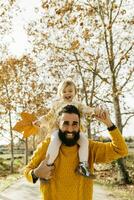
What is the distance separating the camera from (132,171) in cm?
2427

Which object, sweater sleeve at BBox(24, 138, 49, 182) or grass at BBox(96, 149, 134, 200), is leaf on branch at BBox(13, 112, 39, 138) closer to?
sweater sleeve at BBox(24, 138, 49, 182)

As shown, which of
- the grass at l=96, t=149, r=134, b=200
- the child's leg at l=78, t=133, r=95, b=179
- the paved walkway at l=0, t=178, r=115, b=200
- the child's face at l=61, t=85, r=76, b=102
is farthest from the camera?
the grass at l=96, t=149, r=134, b=200

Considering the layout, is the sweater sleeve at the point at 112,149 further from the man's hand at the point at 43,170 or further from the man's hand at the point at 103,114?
the man's hand at the point at 43,170

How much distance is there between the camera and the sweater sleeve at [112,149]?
15.4 ft

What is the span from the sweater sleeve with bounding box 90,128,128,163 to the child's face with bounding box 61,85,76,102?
2426 mm

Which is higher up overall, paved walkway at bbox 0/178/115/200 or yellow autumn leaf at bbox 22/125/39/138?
yellow autumn leaf at bbox 22/125/39/138

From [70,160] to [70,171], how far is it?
0.38 feet

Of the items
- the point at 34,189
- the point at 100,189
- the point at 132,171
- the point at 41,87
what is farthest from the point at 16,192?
the point at 41,87

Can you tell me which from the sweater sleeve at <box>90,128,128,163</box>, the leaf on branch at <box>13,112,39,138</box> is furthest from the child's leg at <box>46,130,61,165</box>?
the leaf on branch at <box>13,112,39,138</box>

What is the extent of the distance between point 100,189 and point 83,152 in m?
13.0

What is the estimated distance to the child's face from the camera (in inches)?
286

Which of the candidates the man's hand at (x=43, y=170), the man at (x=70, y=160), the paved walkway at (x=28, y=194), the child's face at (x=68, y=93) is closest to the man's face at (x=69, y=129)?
the man at (x=70, y=160)

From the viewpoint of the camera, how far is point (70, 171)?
182 inches

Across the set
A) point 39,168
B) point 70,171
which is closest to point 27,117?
point 70,171
